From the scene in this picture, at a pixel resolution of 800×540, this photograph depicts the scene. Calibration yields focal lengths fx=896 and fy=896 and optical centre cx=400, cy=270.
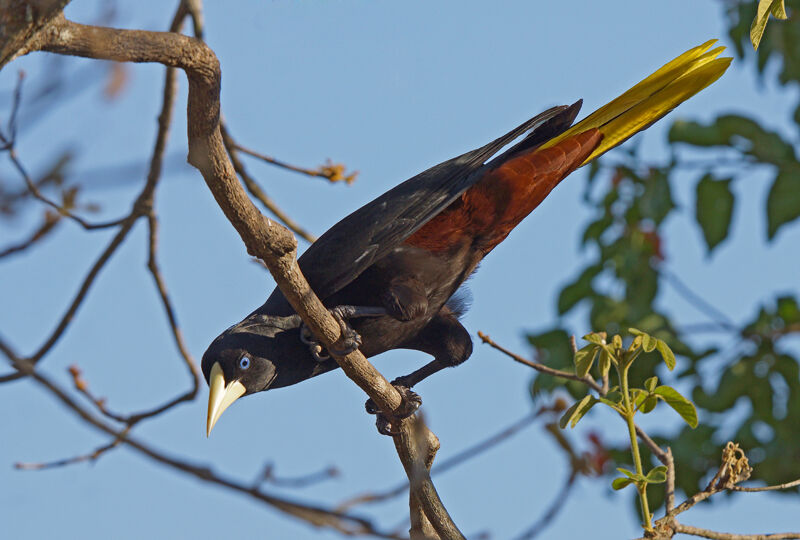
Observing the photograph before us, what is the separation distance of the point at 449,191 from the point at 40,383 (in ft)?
7.82

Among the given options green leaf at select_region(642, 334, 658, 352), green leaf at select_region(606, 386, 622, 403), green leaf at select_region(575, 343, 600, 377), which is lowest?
green leaf at select_region(606, 386, 622, 403)

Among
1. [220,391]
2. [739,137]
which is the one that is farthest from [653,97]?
[220,391]

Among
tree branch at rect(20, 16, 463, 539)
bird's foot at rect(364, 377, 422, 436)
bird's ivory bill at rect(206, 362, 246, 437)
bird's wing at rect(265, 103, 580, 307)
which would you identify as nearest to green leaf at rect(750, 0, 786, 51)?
tree branch at rect(20, 16, 463, 539)

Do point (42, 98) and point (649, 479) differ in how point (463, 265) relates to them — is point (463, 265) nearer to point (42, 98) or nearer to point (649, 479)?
point (649, 479)

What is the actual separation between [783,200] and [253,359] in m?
2.43

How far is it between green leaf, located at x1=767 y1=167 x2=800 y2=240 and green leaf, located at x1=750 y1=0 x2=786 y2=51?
7.26 ft

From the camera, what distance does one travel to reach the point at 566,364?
3.95m

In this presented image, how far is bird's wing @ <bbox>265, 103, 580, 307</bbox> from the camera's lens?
316 cm

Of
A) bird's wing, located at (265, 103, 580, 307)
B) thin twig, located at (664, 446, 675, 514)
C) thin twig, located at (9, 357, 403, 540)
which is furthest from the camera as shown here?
bird's wing, located at (265, 103, 580, 307)

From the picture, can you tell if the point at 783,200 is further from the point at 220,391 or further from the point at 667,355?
the point at 220,391

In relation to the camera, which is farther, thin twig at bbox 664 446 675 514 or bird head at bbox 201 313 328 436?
bird head at bbox 201 313 328 436

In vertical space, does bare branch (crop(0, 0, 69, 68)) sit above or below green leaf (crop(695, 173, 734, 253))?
above

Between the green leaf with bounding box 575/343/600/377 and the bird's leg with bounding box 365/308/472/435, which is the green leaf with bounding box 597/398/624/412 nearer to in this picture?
the green leaf with bounding box 575/343/600/377

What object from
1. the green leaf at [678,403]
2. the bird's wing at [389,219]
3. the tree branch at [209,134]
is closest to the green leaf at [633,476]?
the green leaf at [678,403]
